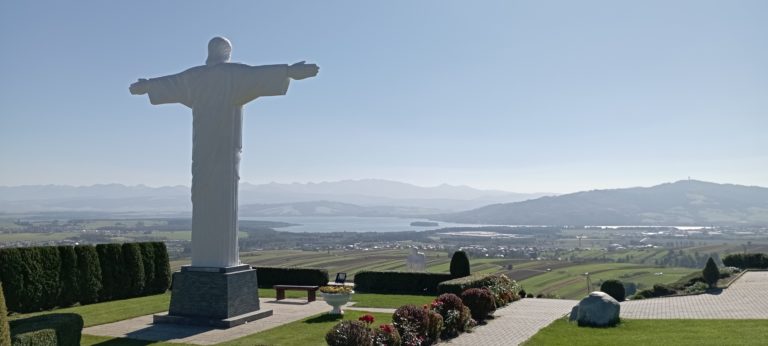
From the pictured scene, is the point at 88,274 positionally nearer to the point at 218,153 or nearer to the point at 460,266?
the point at 218,153

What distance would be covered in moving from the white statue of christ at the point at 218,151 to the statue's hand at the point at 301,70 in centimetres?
56

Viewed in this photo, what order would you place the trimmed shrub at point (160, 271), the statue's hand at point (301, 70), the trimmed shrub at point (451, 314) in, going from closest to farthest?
the trimmed shrub at point (451, 314) < the statue's hand at point (301, 70) < the trimmed shrub at point (160, 271)

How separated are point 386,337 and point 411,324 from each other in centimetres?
121

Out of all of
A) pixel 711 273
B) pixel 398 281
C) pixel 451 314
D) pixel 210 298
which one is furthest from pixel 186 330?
pixel 711 273

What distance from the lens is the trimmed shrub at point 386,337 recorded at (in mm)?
9438

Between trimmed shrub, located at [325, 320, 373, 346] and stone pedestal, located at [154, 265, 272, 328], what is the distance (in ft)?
14.8

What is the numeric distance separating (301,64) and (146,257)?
1099 centimetres

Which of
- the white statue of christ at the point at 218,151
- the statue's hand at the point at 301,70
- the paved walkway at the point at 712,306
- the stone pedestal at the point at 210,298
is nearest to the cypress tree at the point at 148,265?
the stone pedestal at the point at 210,298

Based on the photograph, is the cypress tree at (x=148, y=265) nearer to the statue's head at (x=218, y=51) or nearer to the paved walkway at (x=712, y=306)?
the statue's head at (x=218, y=51)

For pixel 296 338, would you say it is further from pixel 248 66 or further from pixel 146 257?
pixel 146 257

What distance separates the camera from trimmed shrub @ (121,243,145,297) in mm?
19078

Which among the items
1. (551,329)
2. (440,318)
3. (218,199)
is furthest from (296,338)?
(551,329)

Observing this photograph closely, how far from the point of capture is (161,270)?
2042cm

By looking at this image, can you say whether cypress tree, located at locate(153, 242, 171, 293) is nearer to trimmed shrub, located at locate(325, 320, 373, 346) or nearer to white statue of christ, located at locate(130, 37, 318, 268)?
white statue of christ, located at locate(130, 37, 318, 268)
